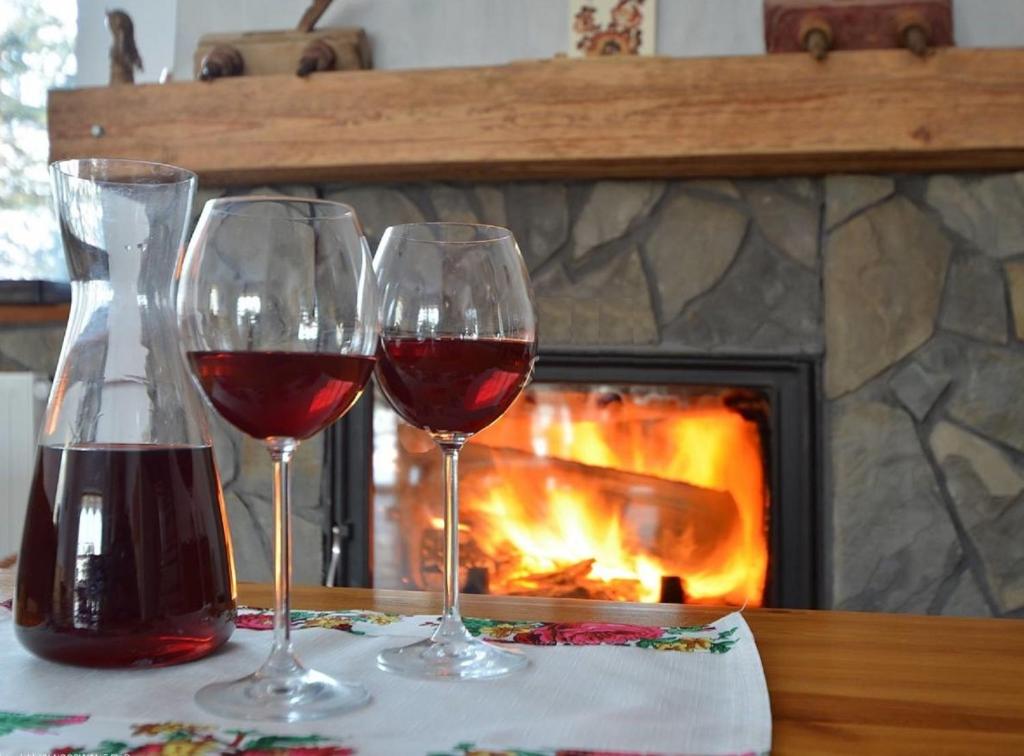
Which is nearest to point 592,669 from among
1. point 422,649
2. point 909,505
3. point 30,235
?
point 422,649

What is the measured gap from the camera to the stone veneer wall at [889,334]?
1.87 m

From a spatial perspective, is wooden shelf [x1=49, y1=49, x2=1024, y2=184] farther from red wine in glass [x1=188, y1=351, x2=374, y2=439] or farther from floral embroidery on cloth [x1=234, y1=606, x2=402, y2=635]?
red wine in glass [x1=188, y1=351, x2=374, y2=439]

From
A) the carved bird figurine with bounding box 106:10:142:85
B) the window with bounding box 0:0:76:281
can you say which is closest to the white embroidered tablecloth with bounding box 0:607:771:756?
the carved bird figurine with bounding box 106:10:142:85

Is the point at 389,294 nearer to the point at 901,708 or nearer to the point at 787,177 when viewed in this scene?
the point at 901,708

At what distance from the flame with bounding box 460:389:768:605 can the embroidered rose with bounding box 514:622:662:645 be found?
4.74 ft

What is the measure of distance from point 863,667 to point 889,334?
147 cm

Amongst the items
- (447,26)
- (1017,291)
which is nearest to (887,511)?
(1017,291)

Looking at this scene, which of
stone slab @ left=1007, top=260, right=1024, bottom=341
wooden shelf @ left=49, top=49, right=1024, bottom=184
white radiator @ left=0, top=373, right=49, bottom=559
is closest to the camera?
wooden shelf @ left=49, top=49, right=1024, bottom=184

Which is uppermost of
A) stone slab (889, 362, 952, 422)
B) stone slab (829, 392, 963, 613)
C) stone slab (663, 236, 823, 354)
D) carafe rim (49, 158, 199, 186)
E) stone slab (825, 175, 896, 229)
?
stone slab (825, 175, 896, 229)


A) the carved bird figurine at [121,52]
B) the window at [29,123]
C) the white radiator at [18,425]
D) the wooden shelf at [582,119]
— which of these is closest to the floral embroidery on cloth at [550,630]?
the wooden shelf at [582,119]

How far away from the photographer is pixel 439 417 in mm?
549

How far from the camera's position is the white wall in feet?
6.20

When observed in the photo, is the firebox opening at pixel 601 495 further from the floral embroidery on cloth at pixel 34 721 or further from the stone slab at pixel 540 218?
the floral embroidery on cloth at pixel 34 721

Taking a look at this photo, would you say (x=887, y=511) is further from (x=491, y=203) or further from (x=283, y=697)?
(x=283, y=697)
